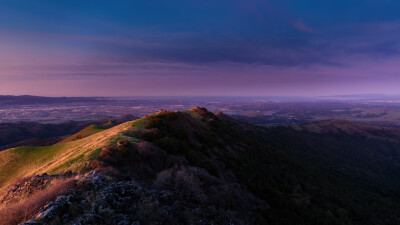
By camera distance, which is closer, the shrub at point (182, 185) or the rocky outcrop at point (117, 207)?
the rocky outcrop at point (117, 207)

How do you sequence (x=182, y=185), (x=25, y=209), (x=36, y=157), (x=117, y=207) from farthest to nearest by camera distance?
(x=36, y=157) < (x=182, y=185) < (x=117, y=207) < (x=25, y=209)

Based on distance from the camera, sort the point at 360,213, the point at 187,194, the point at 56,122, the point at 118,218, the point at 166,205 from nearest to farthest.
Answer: the point at 118,218 < the point at 166,205 < the point at 187,194 < the point at 360,213 < the point at 56,122

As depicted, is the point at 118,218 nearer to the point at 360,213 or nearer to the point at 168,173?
the point at 168,173

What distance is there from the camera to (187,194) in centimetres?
910

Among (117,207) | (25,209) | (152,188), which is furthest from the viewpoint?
(152,188)

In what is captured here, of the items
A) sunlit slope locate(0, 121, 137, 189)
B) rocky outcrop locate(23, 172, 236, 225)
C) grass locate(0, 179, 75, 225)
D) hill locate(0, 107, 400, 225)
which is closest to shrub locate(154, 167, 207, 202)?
hill locate(0, 107, 400, 225)

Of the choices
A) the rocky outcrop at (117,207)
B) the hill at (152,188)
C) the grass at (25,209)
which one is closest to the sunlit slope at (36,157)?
the hill at (152,188)

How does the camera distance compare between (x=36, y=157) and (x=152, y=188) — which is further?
(x=36, y=157)

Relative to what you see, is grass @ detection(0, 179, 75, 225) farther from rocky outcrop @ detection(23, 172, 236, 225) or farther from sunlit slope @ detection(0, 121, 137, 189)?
sunlit slope @ detection(0, 121, 137, 189)

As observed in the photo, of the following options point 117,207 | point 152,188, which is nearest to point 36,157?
point 152,188

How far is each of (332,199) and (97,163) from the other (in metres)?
28.6

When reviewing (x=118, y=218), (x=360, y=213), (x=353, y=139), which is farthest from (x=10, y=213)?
(x=353, y=139)

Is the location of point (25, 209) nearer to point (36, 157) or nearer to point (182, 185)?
point (182, 185)

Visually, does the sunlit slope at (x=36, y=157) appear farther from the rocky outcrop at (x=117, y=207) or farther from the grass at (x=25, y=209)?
the grass at (x=25, y=209)
